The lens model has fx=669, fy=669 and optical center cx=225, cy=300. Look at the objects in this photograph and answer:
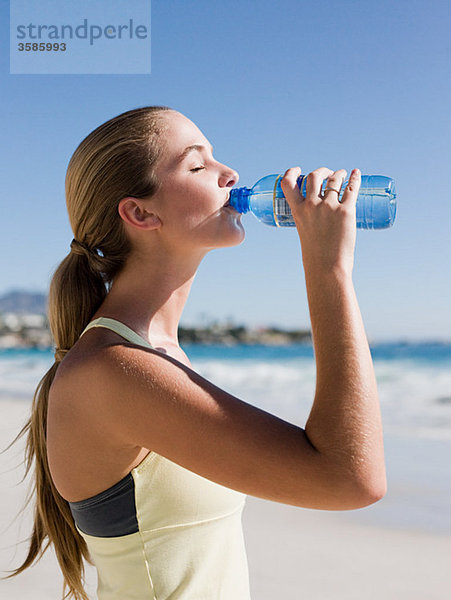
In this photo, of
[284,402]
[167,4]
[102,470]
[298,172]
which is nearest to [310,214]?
[298,172]

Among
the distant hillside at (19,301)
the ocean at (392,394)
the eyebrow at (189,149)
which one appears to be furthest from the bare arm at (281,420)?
the distant hillside at (19,301)

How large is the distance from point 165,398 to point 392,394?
11869 millimetres

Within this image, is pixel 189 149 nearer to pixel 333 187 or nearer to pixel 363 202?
pixel 333 187

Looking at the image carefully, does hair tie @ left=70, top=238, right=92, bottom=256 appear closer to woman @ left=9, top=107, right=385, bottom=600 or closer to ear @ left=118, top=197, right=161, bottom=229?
woman @ left=9, top=107, right=385, bottom=600

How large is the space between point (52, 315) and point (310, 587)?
232cm

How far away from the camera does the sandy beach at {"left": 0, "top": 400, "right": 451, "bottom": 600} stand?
3191mm

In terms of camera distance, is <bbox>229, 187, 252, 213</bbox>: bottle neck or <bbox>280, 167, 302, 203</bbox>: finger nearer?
<bbox>280, 167, 302, 203</bbox>: finger

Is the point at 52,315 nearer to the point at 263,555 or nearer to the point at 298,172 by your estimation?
the point at 298,172

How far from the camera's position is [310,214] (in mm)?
1095

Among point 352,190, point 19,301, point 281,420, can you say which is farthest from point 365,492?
point 19,301

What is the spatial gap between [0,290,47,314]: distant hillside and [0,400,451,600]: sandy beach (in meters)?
20.5

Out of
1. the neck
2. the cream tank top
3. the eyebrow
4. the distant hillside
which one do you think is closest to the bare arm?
the cream tank top

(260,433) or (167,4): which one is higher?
(167,4)

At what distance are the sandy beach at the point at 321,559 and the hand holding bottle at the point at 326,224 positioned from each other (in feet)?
7.21
